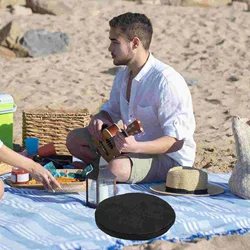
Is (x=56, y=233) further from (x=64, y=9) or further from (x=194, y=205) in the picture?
(x=64, y=9)

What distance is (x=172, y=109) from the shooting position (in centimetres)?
438

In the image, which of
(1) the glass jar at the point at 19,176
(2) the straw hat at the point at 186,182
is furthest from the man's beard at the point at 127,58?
(1) the glass jar at the point at 19,176

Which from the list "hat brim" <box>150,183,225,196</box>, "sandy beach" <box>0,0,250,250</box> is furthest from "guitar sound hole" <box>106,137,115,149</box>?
"sandy beach" <box>0,0,250,250</box>

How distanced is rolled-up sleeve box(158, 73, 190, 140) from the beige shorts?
24 cm

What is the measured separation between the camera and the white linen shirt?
14.3 feet

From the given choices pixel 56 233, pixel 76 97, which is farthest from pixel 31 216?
pixel 76 97

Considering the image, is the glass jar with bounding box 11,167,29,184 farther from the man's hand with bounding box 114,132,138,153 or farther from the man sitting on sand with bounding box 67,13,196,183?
the man's hand with bounding box 114,132,138,153

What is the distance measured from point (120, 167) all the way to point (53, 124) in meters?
1.24

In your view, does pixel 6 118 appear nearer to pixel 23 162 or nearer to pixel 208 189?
pixel 23 162

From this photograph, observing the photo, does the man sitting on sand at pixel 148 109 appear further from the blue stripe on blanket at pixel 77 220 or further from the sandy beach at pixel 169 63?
the sandy beach at pixel 169 63

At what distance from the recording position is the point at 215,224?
12.7 ft

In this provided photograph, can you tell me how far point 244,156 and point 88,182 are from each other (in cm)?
97

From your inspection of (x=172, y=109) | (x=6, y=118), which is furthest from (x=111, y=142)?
(x=6, y=118)

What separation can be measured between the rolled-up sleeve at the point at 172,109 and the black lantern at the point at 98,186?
1.71 ft
